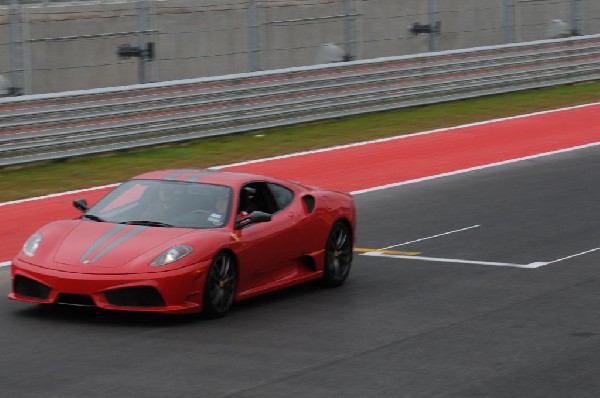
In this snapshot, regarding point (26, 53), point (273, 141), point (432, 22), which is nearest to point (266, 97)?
point (273, 141)

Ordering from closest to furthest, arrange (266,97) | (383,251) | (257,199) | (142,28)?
1. (257,199)
2. (383,251)
3. (142,28)
4. (266,97)

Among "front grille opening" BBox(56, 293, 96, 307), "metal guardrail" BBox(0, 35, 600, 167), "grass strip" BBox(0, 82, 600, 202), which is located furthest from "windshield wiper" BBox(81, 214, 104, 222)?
"metal guardrail" BBox(0, 35, 600, 167)

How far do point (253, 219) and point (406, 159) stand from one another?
10.2 m

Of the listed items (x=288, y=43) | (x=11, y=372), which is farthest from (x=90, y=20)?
(x=11, y=372)

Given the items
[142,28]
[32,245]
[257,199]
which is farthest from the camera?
[142,28]

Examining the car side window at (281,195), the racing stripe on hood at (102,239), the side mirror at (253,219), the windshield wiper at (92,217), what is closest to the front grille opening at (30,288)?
the racing stripe on hood at (102,239)

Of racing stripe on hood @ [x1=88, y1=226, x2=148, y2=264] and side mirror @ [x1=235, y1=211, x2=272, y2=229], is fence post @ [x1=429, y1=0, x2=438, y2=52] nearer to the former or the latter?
side mirror @ [x1=235, y1=211, x2=272, y2=229]

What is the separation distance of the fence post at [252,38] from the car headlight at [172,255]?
Answer: 14.0 metres

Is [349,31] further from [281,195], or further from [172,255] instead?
[172,255]

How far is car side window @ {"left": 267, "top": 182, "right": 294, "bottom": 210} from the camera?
12453 millimetres

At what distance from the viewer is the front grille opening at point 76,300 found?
35.0ft

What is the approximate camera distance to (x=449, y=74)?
28.3 metres

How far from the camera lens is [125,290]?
10.7 metres

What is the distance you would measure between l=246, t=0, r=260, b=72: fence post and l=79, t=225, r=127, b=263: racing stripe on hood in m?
13.5
